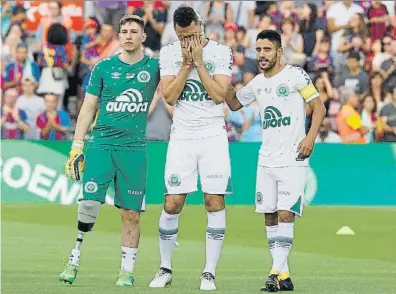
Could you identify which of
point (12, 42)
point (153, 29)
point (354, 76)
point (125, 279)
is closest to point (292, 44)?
point (354, 76)

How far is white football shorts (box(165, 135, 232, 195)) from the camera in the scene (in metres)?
11.3

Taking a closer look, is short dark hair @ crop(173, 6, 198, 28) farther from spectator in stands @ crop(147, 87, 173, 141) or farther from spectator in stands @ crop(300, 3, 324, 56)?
spectator in stands @ crop(300, 3, 324, 56)

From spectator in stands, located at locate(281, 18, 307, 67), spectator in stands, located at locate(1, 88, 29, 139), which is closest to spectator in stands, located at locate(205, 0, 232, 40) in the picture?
spectator in stands, located at locate(281, 18, 307, 67)

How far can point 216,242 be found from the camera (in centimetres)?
1129

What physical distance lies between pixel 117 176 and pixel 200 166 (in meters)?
0.78

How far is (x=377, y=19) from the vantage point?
84.6 feet

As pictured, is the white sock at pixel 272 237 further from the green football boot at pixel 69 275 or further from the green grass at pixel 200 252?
the green football boot at pixel 69 275

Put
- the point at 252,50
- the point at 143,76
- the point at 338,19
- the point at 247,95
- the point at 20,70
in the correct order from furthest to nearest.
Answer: the point at 338,19 < the point at 252,50 < the point at 20,70 < the point at 247,95 < the point at 143,76

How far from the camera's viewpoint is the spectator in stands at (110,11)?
85.0 ft

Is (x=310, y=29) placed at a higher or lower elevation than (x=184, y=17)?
higher

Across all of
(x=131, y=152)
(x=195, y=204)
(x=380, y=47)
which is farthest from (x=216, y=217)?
(x=380, y=47)

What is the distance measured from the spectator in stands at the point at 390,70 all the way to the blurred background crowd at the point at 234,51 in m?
0.02

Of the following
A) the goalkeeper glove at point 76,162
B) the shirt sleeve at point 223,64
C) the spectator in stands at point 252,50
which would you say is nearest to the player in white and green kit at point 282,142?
the shirt sleeve at point 223,64

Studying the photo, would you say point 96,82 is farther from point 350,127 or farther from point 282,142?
point 350,127
